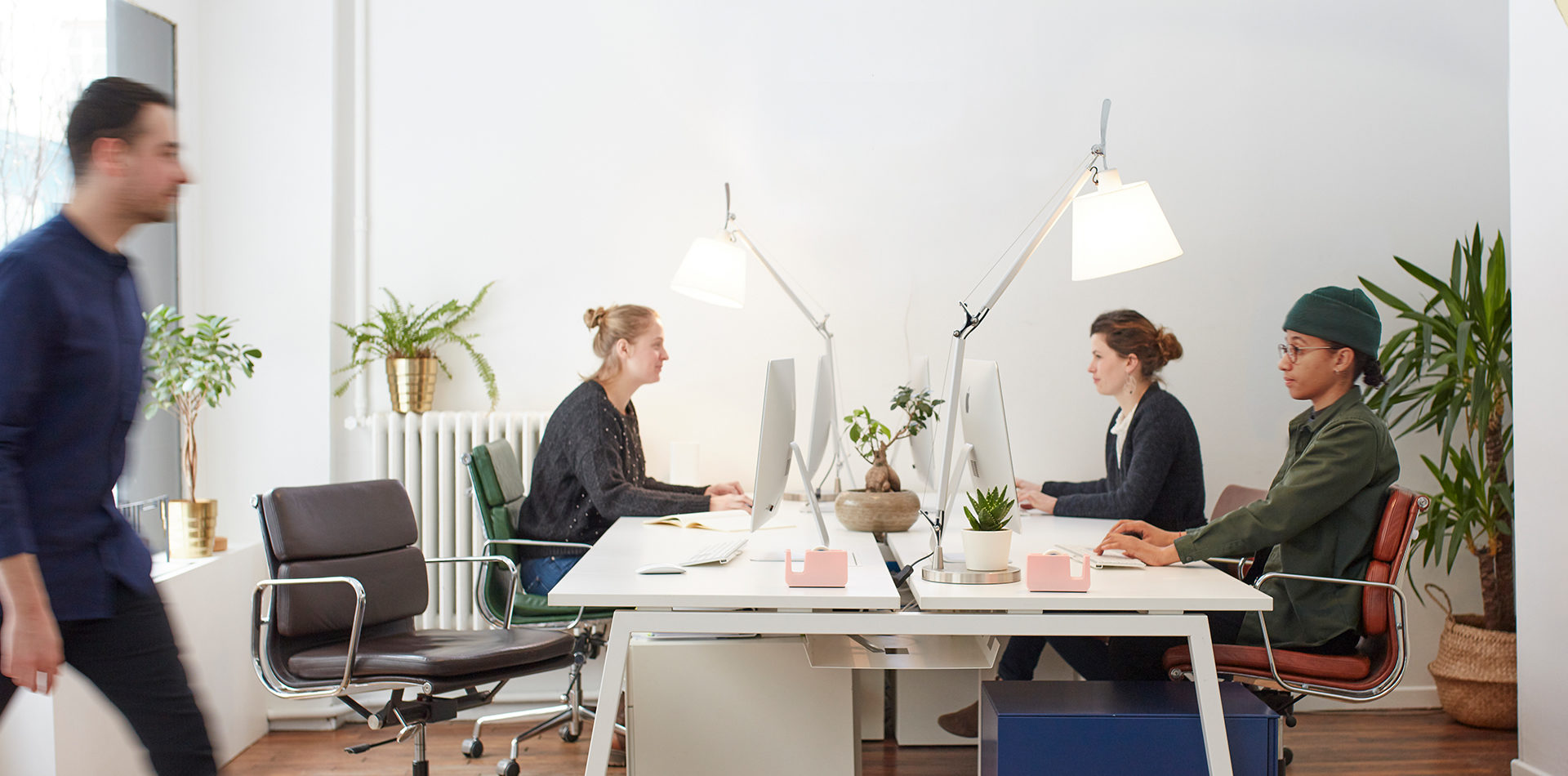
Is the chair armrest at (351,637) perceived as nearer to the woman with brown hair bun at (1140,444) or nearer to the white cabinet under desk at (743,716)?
the white cabinet under desk at (743,716)

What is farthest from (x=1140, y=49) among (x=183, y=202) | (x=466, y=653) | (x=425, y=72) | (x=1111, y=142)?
(x=183, y=202)

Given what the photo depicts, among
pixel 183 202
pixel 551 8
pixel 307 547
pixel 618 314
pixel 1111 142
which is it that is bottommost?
pixel 307 547

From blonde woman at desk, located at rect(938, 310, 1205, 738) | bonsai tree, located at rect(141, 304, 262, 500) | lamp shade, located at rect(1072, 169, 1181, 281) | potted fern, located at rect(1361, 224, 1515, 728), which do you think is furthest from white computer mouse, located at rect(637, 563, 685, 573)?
potted fern, located at rect(1361, 224, 1515, 728)

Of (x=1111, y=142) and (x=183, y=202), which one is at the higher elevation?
(x=1111, y=142)

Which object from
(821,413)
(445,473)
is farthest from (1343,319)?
(445,473)

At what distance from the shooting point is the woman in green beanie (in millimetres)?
2490

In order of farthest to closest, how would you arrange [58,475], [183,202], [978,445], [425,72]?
[425,72] → [183,202] → [978,445] → [58,475]

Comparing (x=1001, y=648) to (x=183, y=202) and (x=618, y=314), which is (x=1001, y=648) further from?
(x=183, y=202)

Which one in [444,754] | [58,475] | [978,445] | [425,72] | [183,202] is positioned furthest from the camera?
[425,72]

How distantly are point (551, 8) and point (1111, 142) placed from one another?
223cm

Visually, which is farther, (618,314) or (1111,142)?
(1111,142)

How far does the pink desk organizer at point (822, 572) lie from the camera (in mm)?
2148

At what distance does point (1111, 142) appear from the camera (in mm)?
4086

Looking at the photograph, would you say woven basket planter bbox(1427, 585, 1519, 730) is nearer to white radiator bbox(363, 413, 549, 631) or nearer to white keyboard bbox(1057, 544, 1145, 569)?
white keyboard bbox(1057, 544, 1145, 569)
